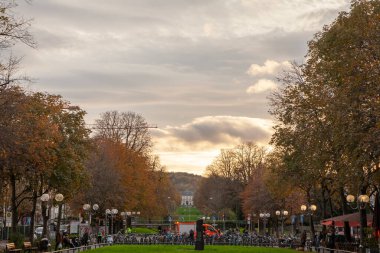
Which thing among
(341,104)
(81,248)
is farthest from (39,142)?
(341,104)

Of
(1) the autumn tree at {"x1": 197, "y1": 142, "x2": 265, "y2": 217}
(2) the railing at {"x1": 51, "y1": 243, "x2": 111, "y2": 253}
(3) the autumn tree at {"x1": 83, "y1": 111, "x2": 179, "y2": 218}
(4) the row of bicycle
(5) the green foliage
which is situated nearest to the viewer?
(2) the railing at {"x1": 51, "y1": 243, "x2": 111, "y2": 253}

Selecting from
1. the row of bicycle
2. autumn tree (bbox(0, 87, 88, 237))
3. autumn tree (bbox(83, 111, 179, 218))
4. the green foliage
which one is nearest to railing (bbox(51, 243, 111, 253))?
the green foliage

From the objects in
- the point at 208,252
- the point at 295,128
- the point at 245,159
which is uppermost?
the point at 245,159

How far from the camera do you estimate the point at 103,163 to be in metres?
78.5

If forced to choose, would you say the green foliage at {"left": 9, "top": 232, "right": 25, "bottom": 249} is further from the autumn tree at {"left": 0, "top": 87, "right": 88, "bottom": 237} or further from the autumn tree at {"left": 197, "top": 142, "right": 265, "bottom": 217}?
the autumn tree at {"left": 197, "top": 142, "right": 265, "bottom": 217}

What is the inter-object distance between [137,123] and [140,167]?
395 inches

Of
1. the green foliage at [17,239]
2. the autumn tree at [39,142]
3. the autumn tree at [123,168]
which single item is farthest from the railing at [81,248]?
the autumn tree at [123,168]

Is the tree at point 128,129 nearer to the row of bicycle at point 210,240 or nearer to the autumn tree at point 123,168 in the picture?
the autumn tree at point 123,168

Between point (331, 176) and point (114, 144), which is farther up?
point (114, 144)

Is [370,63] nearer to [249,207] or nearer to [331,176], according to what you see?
[331,176]

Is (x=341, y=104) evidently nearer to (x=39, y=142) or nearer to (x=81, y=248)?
(x=39, y=142)

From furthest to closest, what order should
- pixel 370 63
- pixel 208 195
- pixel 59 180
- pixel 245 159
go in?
pixel 208 195
pixel 245 159
pixel 59 180
pixel 370 63

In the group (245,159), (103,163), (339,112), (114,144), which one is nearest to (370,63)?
(339,112)

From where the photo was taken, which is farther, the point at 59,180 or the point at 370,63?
the point at 59,180
